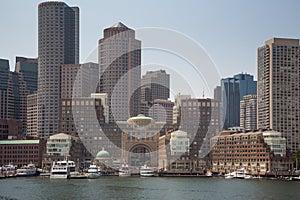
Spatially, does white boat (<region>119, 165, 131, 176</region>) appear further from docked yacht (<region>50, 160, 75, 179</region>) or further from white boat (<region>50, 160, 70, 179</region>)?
white boat (<region>50, 160, 70, 179</region>)

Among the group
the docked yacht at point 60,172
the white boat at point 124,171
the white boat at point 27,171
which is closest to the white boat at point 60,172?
the docked yacht at point 60,172

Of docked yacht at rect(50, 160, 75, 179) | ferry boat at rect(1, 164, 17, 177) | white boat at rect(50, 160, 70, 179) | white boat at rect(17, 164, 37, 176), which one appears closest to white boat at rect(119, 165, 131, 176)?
docked yacht at rect(50, 160, 75, 179)

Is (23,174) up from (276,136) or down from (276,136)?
down

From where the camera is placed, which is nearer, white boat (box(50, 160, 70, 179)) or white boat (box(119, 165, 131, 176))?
white boat (box(50, 160, 70, 179))

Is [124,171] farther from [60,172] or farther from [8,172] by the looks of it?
[8,172]

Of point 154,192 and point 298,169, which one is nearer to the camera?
point 154,192

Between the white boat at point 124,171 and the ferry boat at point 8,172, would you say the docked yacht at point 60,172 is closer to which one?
the ferry boat at point 8,172

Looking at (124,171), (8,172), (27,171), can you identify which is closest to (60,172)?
(8,172)

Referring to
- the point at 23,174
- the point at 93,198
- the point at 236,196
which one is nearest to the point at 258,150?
the point at 23,174

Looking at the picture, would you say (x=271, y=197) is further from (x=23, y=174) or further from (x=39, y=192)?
(x=23, y=174)

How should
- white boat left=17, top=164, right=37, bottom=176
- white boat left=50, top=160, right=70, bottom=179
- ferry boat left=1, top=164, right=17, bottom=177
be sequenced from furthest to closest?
white boat left=17, top=164, right=37, bottom=176, ferry boat left=1, top=164, right=17, bottom=177, white boat left=50, top=160, right=70, bottom=179

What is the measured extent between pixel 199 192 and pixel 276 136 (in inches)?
Answer: 3338

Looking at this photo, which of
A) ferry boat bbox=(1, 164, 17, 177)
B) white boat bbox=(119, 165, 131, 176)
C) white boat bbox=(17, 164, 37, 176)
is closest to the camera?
ferry boat bbox=(1, 164, 17, 177)

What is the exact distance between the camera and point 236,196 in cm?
10662
